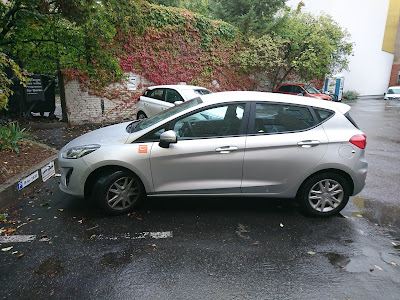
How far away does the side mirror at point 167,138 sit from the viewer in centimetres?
351

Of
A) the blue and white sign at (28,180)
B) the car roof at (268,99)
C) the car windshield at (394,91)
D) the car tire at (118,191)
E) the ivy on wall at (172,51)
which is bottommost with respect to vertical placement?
the blue and white sign at (28,180)

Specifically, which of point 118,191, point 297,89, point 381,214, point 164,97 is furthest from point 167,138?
point 297,89

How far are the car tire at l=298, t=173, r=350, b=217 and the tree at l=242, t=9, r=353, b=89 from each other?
14.0m

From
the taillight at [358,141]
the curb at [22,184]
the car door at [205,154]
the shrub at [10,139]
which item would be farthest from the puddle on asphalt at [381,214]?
the shrub at [10,139]

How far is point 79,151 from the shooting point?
3.76m

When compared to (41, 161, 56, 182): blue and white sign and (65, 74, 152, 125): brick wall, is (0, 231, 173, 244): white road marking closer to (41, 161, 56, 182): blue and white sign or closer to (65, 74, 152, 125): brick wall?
(41, 161, 56, 182): blue and white sign

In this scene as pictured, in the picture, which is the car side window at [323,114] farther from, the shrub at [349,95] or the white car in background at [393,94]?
the white car in background at [393,94]

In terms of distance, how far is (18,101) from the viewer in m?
10.5

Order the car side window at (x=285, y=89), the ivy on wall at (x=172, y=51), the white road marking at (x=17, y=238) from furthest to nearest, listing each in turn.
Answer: the car side window at (x=285, y=89) → the ivy on wall at (x=172, y=51) → the white road marking at (x=17, y=238)

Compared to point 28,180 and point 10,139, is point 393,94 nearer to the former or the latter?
point 10,139

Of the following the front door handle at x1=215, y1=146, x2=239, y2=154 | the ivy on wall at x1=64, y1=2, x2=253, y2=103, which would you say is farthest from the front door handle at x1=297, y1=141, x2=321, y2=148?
the ivy on wall at x1=64, y1=2, x2=253, y2=103

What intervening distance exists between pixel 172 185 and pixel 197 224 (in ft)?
1.99

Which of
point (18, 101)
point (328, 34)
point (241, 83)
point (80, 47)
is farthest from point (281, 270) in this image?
point (328, 34)

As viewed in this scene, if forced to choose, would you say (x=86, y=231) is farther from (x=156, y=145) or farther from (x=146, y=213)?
(x=156, y=145)
